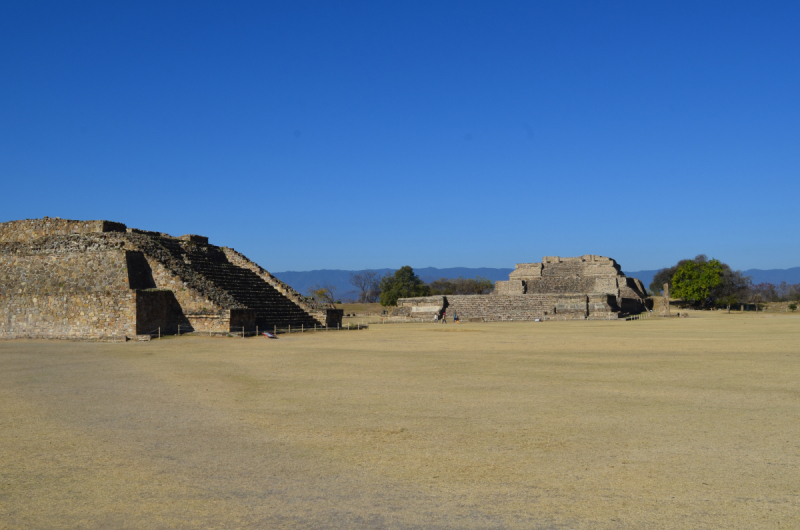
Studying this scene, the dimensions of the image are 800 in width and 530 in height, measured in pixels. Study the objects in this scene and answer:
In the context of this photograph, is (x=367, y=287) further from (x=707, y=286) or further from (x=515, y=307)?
(x=515, y=307)

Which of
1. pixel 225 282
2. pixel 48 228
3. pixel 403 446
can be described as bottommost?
pixel 403 446

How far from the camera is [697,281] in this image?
47.3 meters

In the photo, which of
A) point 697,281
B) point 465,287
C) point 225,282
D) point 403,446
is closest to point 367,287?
point 465,287

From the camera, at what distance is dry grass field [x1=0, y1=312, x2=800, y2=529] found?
4.00 meters

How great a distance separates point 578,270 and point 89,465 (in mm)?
39033

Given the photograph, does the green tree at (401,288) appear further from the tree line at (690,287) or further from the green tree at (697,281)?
the green tree at (697,281)

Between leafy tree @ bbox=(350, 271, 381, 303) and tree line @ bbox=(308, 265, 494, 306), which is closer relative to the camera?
tree line @ bbox=(308, 265, 494, 306)

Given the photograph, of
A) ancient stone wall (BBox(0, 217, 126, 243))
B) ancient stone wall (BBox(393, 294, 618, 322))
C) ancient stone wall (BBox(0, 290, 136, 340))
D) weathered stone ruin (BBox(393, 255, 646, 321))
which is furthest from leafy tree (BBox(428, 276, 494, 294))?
ancient stone wall (BBox(0, 290, 136, 340))

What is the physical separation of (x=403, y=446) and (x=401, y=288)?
51.5 metres

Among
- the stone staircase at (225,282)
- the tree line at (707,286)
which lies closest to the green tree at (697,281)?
the tree line at (707,286)

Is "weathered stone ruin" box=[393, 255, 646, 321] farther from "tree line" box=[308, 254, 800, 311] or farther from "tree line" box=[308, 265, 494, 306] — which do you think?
"tree line" box=[308, 265, 494, 306]

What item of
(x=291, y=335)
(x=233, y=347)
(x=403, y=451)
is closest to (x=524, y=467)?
(x=403, y=451)

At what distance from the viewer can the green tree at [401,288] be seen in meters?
55.2

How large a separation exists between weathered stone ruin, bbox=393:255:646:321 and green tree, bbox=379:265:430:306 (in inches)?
605
